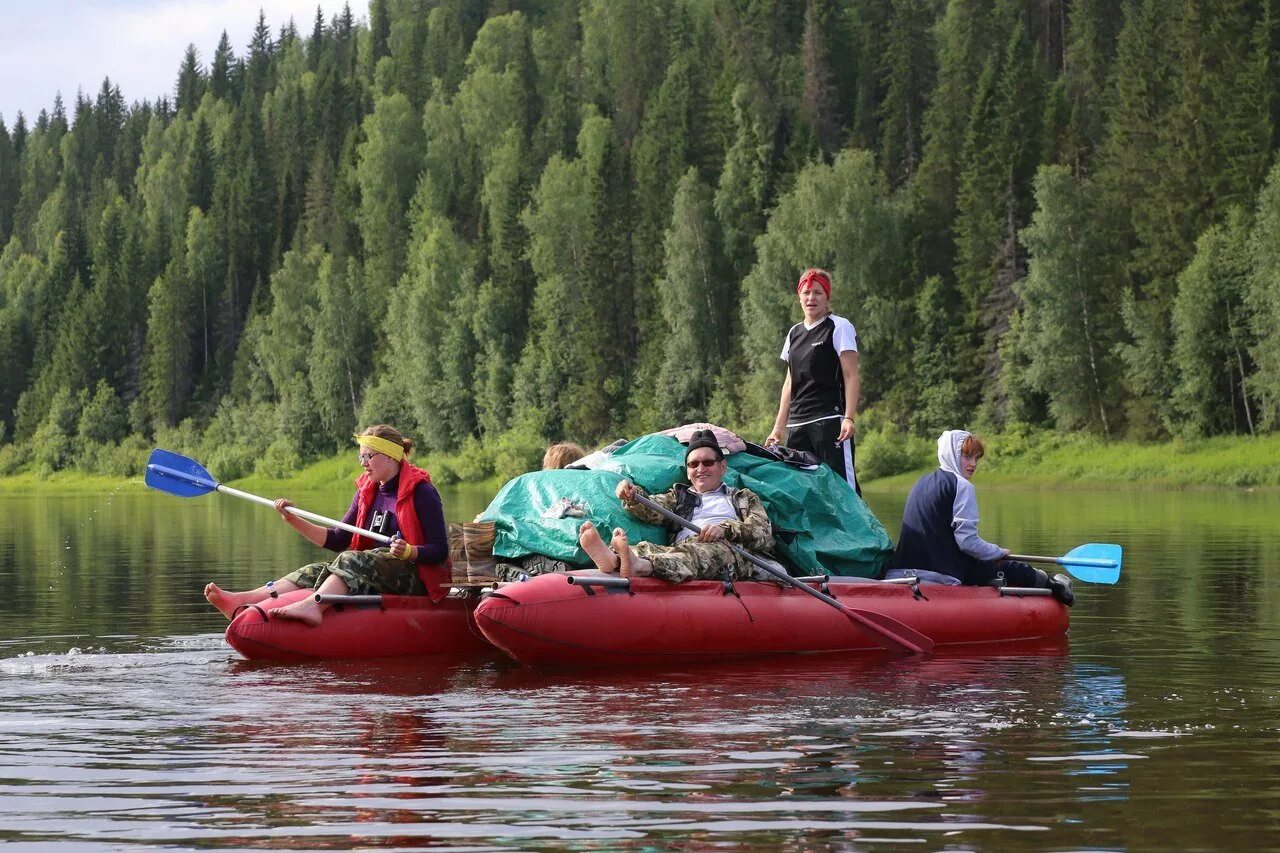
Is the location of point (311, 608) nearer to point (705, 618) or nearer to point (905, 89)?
point (705, 618)

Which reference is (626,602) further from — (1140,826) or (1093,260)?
(1093,260)

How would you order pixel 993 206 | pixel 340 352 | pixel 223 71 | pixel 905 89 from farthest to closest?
1. pixel 223 71
2. pixel 340 352
3. pixel 905 89
4. pixel 993 206

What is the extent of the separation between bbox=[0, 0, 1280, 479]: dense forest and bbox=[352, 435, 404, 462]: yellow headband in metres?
38.5

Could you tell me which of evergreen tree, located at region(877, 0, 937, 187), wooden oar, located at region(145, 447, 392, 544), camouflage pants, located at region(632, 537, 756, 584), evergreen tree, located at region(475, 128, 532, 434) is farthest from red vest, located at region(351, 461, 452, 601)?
evergreen tree, located at region(877, 0, 937, 187)

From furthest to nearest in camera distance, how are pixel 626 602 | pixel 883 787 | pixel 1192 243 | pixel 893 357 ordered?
pixel 893 357 < pixel 1192 243 < pixel 626 602 < pixel 883 787

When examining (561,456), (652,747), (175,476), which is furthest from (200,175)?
(652,747)

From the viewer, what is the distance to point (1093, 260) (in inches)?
2191

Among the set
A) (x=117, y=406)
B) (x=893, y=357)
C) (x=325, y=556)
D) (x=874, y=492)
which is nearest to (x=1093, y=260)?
(x=893, y=357)

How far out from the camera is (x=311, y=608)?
11.6 metres

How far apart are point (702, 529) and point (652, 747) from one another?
11.3 feet

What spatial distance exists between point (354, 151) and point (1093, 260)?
56.5 metres

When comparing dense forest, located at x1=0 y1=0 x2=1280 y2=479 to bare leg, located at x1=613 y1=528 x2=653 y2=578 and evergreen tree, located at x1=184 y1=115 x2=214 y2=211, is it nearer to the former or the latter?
evergreen tree, located at x1=184 y1=115 x2=214 y2=211

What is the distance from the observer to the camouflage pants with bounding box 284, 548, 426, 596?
39.0 feet

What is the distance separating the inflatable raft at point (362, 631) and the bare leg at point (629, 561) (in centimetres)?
137
